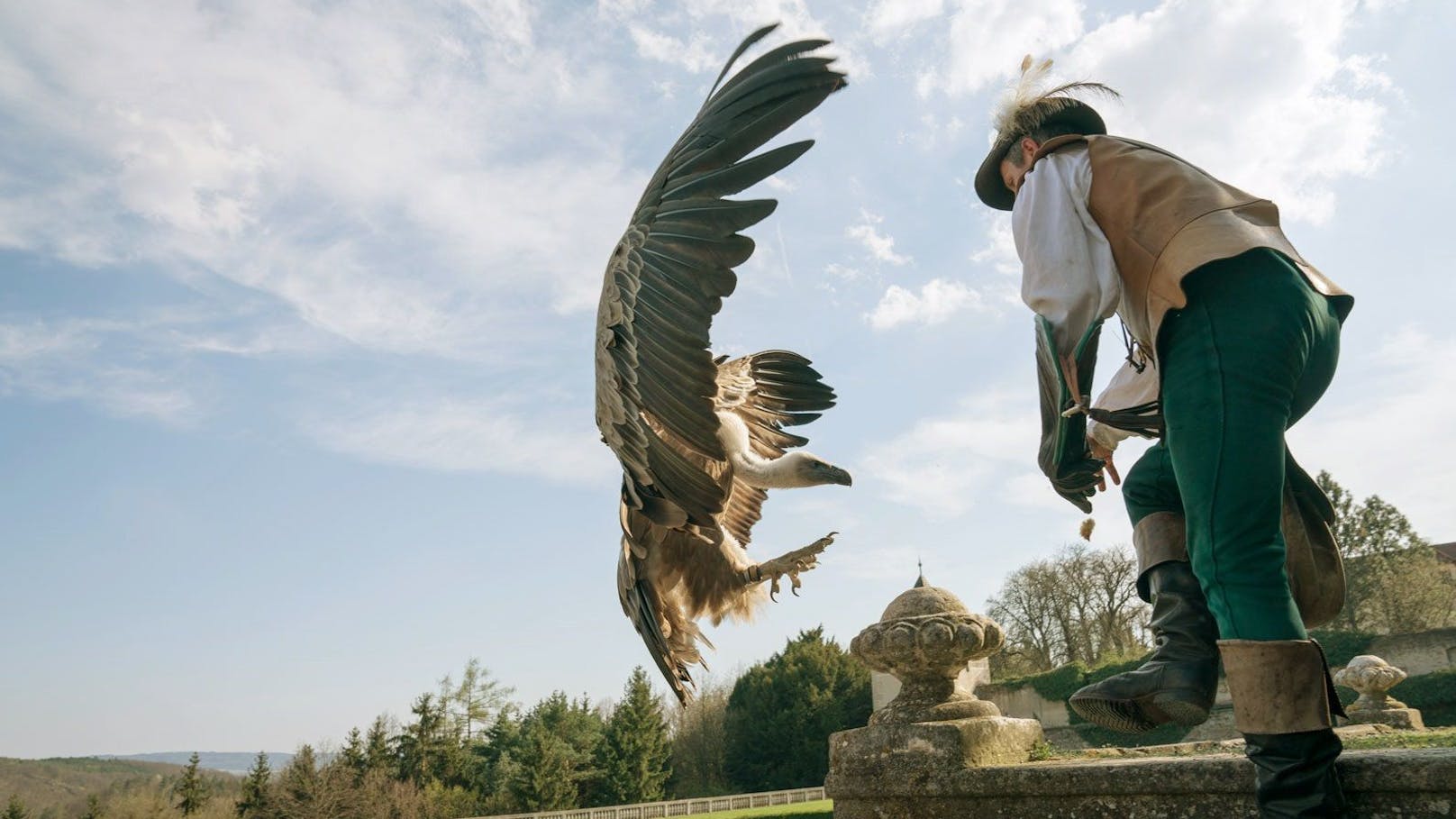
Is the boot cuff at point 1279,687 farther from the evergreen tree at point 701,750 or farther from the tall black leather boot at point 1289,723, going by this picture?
the evergreen tree at point 701,750

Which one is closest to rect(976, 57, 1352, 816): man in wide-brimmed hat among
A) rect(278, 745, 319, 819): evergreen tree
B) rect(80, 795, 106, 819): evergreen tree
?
rect(278, 745, 319, 819): evergreen tree

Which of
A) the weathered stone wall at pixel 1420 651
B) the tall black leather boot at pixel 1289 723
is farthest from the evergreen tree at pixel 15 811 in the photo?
the weathered stone wall at pixel 1420 651

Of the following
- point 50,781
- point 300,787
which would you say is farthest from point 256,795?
point 50,781

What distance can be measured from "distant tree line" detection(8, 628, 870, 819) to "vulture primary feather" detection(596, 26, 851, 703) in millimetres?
38942

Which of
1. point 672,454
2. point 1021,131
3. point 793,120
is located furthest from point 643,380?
point 1021,131

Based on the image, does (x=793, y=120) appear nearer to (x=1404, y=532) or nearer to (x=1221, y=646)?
(x=1221, y=646)

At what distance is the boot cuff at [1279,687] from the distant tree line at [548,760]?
132 ft

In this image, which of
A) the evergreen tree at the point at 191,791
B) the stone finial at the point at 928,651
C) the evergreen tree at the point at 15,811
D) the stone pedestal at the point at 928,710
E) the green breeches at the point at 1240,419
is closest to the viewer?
the green breeches at the point at 1240,419

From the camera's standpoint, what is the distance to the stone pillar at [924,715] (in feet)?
11.5

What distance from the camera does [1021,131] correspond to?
263cm

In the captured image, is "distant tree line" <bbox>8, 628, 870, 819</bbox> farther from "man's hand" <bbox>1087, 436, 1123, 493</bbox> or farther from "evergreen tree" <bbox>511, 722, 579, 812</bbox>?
"man's hand" <bbox>1087, 436, 1123, 493</bbox>

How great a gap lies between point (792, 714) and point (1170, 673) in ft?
138

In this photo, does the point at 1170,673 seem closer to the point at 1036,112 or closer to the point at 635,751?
the point at 1036,112

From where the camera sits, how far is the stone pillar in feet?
11.5
